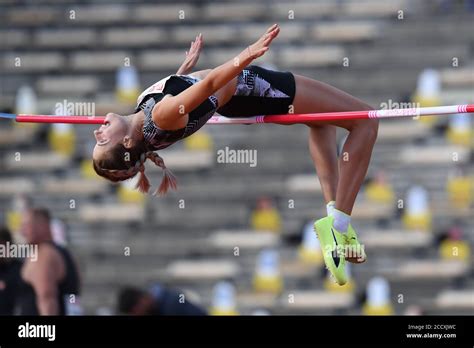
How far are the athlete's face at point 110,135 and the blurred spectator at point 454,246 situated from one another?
4790mm

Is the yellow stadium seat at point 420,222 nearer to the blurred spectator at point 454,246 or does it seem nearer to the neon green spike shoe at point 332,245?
the blurred spectator at point 454,246

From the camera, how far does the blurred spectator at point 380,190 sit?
993cm

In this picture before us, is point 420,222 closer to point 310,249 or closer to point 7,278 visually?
point 310,249

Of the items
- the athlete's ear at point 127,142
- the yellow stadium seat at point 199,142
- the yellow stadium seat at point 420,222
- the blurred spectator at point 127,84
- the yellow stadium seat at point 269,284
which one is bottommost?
the yellow stadium seat at point 269,284

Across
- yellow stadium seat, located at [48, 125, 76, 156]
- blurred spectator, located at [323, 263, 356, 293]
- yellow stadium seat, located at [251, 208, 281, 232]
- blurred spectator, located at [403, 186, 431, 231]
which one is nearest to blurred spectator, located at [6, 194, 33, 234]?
yellow stadium seat, located at [48, 125, 76, 156]

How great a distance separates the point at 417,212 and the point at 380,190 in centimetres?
36

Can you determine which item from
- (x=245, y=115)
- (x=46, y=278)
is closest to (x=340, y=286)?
(x=46, y=278)

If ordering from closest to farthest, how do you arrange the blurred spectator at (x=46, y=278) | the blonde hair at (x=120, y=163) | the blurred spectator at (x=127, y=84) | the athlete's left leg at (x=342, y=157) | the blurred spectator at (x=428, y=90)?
the blonde hair at (x=120, y=163)
the athlete's left leg at (x=342, y=157)
the blurred spectator at (x=46, y=278)
the blurred spectator at (x=428, y=90)
the blurred spectator at (x=127, y=84)

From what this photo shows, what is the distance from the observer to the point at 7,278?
754 centimetres

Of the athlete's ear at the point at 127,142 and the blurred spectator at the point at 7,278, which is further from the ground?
the athlete's ear at the point at 127,142

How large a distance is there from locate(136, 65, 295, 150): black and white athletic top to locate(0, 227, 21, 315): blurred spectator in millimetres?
2303

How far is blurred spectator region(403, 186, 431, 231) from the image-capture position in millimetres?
9820

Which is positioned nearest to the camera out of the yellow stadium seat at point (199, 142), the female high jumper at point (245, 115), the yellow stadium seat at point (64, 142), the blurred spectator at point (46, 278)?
the female high jumper at point (245, 115)

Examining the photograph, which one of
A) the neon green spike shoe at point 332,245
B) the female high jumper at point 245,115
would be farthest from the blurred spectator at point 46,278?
the neon green spike shoe at point 332,245
